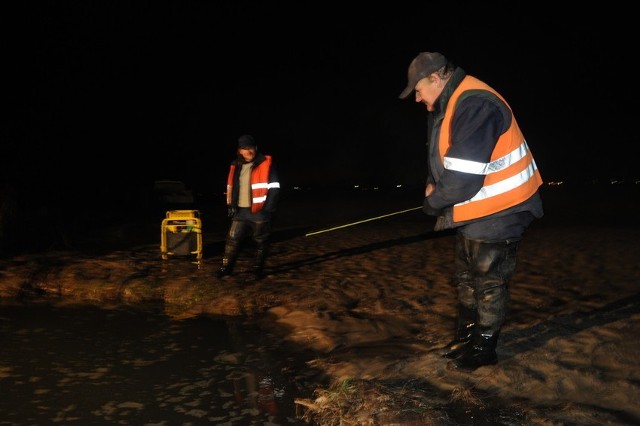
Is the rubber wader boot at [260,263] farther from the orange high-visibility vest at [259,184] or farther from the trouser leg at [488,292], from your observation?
the trouser leg at [488,292]

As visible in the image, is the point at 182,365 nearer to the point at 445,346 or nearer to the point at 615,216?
the point at 445,346

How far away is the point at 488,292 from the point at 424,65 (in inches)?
59.2

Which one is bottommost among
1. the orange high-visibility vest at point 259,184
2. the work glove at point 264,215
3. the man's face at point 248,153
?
the work glove at point 264,215

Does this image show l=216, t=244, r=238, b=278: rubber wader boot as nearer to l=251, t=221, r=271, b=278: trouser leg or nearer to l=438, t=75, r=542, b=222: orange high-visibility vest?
l=251, t=221, r=271, b=278: trouser leg

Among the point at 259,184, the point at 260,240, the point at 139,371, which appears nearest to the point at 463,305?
the point at 139,371

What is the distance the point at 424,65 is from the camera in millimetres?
4184

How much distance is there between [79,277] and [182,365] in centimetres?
389

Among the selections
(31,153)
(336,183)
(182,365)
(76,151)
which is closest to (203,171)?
(336,183)

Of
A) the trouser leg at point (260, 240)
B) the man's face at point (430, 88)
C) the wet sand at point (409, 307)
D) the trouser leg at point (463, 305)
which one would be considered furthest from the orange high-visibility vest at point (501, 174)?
the trouser leg at point (260, 240)

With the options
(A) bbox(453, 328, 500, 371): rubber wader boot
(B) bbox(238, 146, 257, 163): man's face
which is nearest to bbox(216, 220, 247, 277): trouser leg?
(B) bbox(238, 146, 257, 163): man's face

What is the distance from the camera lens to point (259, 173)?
8.27 meters

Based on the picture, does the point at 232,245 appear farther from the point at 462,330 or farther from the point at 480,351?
the point at 480,351

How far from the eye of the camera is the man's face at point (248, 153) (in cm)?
832

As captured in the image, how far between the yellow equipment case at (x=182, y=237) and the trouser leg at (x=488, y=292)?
6251mm
